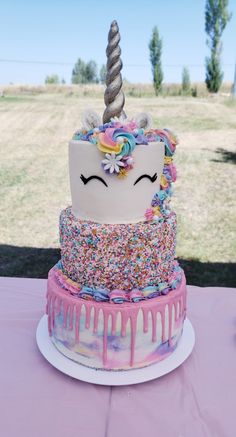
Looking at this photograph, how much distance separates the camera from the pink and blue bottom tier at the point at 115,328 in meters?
1.78

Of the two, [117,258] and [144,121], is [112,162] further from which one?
[117,258]

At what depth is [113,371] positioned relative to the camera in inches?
73.8

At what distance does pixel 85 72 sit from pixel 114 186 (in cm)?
5075

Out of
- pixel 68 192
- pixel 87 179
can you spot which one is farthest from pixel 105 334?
pixel 68 192

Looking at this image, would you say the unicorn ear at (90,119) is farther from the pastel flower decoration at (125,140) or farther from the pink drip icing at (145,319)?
the pink drip icing at (145,319)

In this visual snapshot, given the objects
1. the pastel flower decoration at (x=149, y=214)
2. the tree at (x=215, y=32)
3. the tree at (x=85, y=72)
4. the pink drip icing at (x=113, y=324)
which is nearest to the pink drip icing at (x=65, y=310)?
the pink drip icing at (x=113, y=324)

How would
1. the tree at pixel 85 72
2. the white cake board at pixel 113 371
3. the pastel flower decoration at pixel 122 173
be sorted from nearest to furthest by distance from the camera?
the pastel flower decoration at pixel 122 173 → the white cake board at pixel 113 371 → the tree at pixel 85 72

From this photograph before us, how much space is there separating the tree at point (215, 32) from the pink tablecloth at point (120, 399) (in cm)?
2452

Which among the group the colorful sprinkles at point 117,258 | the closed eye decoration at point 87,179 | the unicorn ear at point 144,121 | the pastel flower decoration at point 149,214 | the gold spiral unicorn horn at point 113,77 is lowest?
the colorful sprinkles at point 117,258

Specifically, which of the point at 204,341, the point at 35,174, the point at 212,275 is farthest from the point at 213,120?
the point at 204,341

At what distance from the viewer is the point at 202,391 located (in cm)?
180

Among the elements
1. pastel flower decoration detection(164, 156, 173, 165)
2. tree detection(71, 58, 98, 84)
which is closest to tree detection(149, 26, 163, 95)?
tree detection(71, 58, 98, 84)

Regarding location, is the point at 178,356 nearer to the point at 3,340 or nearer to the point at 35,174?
the point at 3,340

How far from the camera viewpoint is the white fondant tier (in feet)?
5.71
